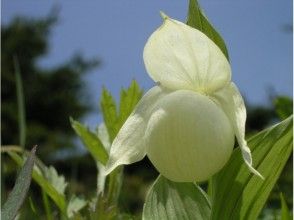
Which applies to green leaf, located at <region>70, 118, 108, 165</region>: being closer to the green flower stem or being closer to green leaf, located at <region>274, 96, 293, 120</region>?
the green flower stem

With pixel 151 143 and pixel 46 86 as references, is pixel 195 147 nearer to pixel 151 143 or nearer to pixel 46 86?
pixel 151 143

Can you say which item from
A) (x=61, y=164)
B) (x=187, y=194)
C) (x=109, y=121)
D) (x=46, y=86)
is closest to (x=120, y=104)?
(x=109, y=121)

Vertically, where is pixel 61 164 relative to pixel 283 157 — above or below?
below

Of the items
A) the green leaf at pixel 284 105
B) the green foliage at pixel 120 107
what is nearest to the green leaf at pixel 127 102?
the green foliage at pixel 120 107

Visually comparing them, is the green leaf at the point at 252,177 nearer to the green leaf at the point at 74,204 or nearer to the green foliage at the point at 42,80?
the green leaf at the point at 74,204

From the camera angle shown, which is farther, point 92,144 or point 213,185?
point 92,144

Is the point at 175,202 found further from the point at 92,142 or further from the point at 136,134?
the point at 92,142

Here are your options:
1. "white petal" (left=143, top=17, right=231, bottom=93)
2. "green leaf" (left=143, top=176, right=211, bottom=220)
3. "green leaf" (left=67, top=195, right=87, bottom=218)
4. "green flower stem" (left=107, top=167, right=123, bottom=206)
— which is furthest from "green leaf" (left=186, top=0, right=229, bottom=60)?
"green leaf" (left=67, top=195, right=87, bottom=218)
